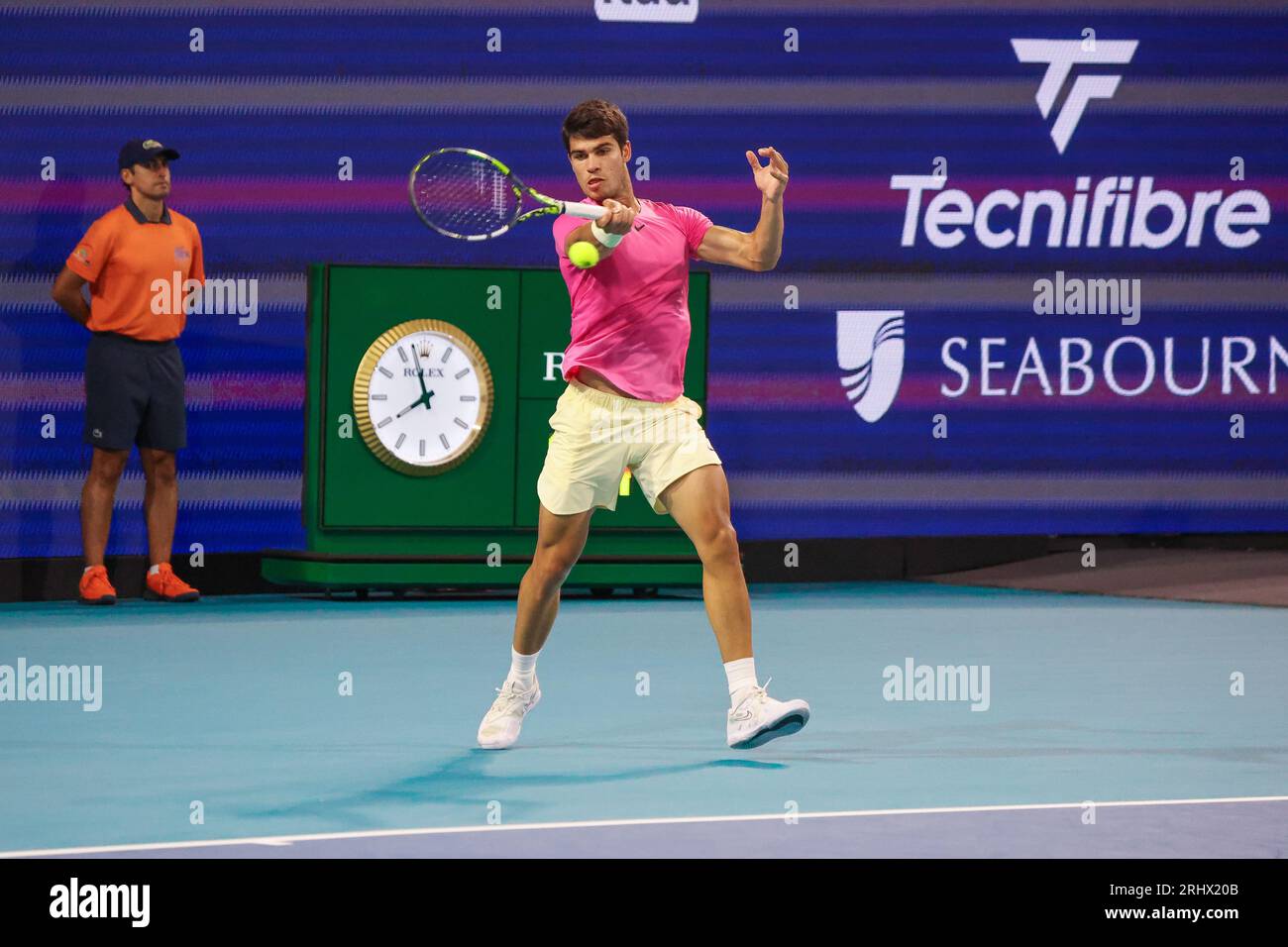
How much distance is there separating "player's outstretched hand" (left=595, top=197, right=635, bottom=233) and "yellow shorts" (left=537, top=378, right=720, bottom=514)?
1.72 feet

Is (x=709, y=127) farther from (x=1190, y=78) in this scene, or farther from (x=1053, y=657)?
(x=1053, y=657)

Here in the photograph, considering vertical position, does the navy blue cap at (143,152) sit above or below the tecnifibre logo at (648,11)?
below

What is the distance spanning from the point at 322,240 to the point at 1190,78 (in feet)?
17.3

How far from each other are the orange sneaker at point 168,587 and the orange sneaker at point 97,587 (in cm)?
25

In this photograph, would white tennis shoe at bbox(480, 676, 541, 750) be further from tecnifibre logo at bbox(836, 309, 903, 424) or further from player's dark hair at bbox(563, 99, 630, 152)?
tecnifibre logo at bbox(836, 309, 903, 424)

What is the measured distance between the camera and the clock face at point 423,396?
34.1ft

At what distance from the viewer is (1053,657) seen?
812cm

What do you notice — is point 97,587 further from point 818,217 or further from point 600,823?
point 600,823

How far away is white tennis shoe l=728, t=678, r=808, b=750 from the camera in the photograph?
539 centimetres

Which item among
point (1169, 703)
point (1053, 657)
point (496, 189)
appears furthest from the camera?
point (1053, 657)

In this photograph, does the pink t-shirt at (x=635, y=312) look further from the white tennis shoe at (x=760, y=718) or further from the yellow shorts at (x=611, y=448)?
the white tennis shoe at (x=760, y=718)

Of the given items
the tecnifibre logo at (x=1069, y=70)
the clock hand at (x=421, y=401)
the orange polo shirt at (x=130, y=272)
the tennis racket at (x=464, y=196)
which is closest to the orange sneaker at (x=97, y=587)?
the orange polo shirt at (x=130, y=272)

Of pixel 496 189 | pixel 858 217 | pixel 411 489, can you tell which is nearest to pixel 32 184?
pixel 411 489

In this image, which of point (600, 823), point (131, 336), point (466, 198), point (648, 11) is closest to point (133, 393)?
point (131, 336)
